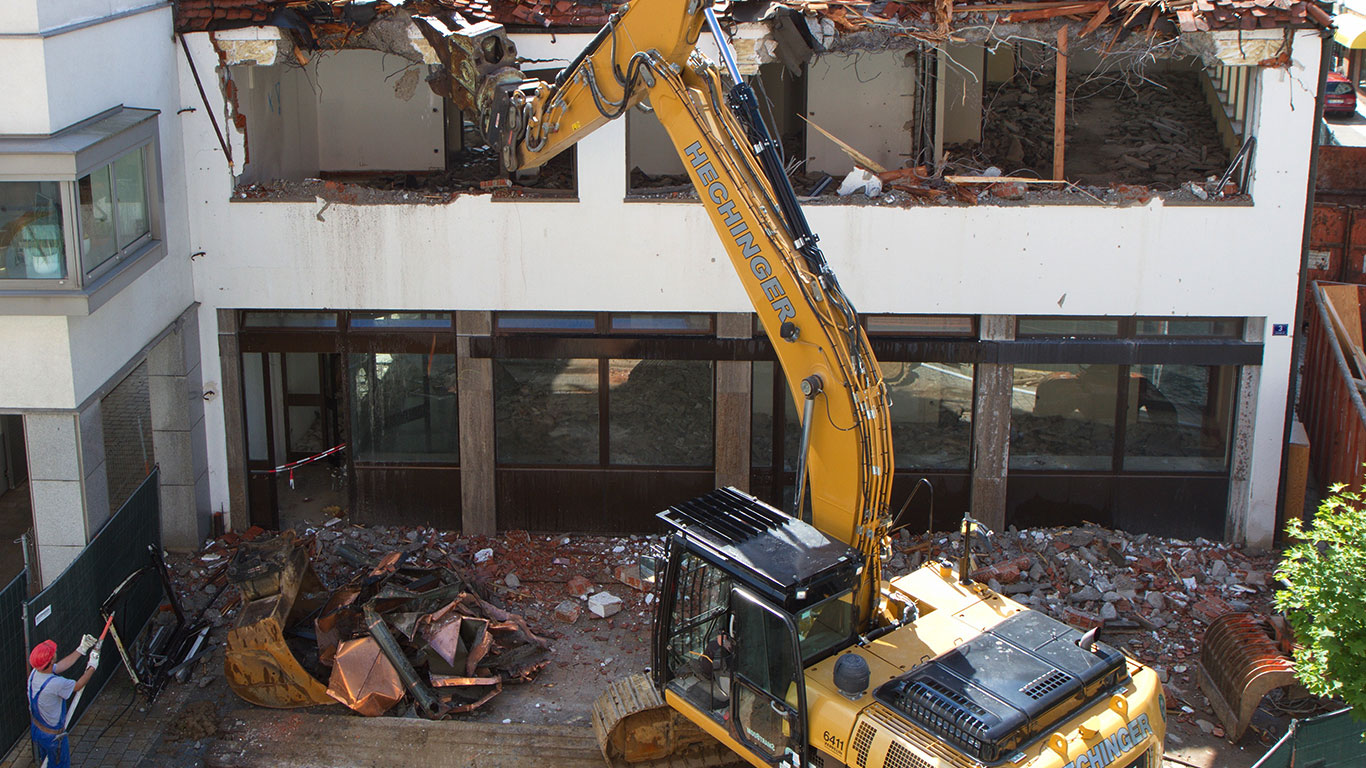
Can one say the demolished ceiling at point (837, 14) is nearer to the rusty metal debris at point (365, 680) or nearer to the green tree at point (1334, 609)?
the green tree at point (1334, 609)

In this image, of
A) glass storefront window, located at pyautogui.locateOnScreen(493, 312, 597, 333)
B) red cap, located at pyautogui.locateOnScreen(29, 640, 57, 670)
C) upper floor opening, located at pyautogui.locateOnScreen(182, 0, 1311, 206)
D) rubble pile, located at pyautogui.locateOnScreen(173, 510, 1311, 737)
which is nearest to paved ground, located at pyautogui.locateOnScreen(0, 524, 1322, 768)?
rubble pile, located at pyautogui.locateOnScreen(173, 510, 1311, 737)

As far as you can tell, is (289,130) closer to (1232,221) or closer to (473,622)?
(473,622)

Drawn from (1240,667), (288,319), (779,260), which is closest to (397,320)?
(288,319)

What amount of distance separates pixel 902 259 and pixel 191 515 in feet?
25.7

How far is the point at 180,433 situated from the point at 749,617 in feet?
24.5

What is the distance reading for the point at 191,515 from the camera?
12828 millimetres

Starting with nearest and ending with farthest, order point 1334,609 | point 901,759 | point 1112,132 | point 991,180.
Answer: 1. point 901,759
2. point 1334,609
3. point 991,180
4. point 1112,132

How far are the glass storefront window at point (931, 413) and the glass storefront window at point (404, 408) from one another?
4.71 m

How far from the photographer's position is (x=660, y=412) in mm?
13188

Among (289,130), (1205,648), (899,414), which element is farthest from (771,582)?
(289,130)

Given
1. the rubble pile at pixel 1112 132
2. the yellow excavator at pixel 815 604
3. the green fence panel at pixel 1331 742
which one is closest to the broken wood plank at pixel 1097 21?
the rubble pile at pixel 1112 132

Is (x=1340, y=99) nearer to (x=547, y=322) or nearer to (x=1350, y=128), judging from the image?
(x=1350, y=128)

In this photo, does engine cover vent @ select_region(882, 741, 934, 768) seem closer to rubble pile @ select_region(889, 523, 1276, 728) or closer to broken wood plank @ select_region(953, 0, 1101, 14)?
rubble pile @ select_region(889, 523, 1276, 728)

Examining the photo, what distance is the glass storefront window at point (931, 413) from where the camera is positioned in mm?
12953
